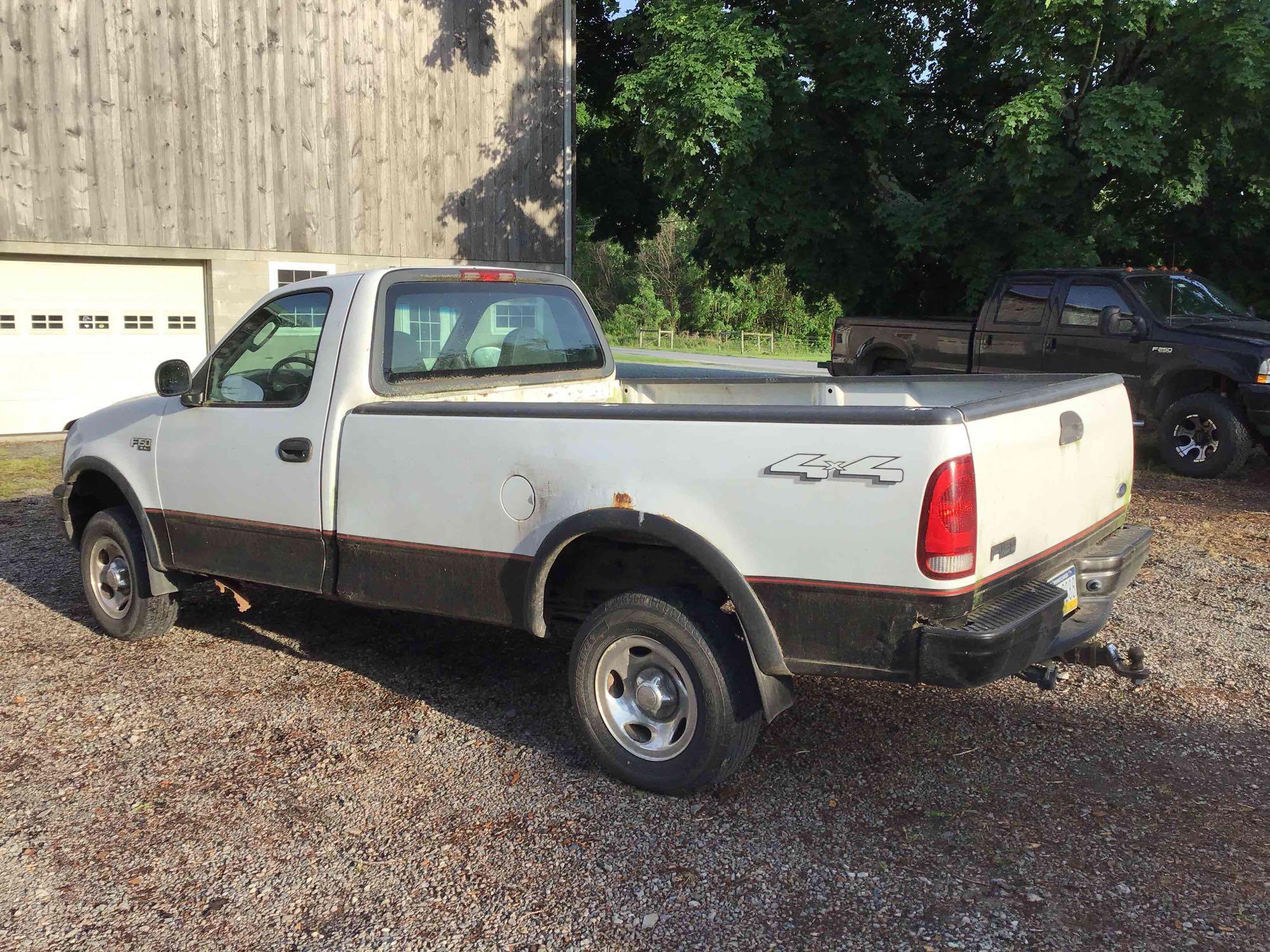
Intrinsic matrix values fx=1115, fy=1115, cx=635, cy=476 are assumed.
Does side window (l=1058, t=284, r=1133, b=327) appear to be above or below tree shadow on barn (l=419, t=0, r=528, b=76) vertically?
below

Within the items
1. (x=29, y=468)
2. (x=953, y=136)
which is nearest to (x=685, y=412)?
(x=29, y=468)

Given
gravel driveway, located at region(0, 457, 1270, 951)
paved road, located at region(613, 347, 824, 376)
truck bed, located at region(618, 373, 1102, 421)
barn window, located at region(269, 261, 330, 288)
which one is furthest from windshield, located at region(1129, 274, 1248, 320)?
paved road, located at region(613, 347, 824, 376)

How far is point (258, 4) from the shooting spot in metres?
14.2

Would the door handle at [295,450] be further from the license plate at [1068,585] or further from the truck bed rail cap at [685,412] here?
the license plate at [1068,585]

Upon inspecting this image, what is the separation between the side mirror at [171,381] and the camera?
5.43 metres

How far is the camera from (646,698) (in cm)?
404

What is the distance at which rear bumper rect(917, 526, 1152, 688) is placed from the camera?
11.1 feet

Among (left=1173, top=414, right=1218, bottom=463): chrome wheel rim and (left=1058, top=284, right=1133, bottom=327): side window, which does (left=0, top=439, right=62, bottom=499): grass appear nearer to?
(left=1058, top=284, right=1133, bottom=327): side window

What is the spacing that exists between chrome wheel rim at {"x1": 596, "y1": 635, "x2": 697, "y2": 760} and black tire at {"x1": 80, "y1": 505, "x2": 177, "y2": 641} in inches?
114

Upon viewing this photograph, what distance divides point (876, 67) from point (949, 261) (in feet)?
8.45

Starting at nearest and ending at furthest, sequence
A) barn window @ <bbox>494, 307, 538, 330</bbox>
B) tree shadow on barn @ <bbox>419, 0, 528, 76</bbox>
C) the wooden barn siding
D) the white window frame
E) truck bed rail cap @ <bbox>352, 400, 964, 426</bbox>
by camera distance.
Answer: truck bed rail cap @ <bbox>352, 400, 964, 426</bbox> < barn window @ <bbox>494, 307, 538, 330</bbox> < the wooden barn siding < the white window frame < tree shadow on barn @ <bbox>419, 0, 528, 76</bbox>

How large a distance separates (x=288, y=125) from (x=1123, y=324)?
10526 millimetres

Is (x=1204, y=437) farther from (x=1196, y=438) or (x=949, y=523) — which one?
(x=949, y=523)

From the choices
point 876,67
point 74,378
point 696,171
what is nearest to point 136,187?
point 74,378
